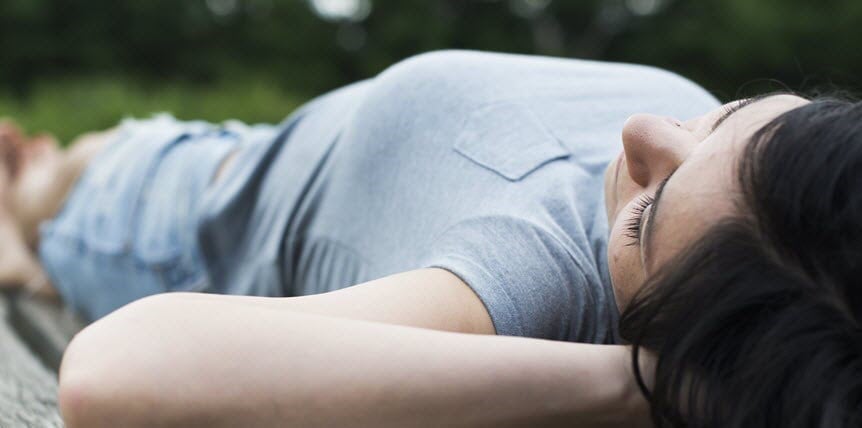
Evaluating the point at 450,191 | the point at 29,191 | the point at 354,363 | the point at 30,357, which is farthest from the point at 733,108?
the point at 29,191

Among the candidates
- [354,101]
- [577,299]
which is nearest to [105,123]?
[354,101]

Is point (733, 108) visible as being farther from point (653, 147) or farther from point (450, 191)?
point (450, 191)

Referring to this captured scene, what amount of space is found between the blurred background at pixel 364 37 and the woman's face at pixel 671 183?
894cm

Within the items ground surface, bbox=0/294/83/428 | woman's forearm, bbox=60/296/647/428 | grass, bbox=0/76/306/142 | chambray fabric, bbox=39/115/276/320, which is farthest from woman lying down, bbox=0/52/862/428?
grass, bbox=0/76/306/142

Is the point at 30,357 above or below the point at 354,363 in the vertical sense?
below

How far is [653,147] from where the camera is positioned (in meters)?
0.87

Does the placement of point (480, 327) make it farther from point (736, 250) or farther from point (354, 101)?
point (354, 101)

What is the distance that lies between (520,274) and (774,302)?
0.26m

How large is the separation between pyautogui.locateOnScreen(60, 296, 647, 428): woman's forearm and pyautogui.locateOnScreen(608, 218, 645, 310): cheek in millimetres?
124

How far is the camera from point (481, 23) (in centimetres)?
1194

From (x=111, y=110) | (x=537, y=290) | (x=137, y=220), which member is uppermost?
(x=537, y=290)

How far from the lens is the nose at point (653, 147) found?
86 cm

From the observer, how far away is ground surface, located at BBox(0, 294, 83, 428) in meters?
1.02

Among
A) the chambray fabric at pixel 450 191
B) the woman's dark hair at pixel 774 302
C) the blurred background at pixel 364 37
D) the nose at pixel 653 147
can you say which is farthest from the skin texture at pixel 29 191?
the blurred background at pixel 364 37
